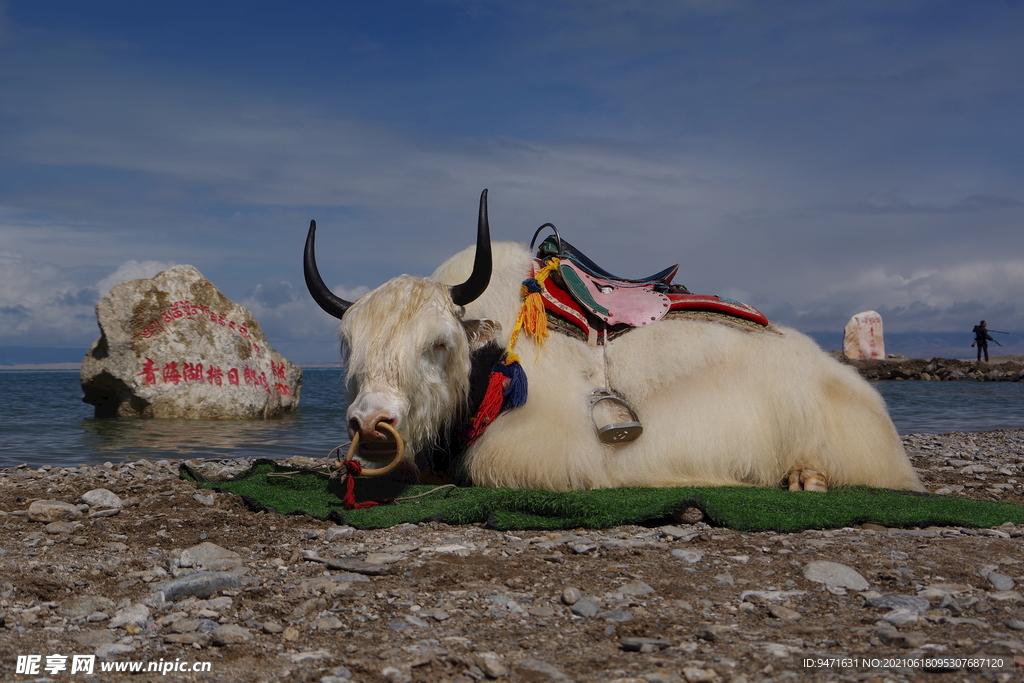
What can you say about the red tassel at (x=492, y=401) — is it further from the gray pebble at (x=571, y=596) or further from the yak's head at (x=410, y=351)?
the gray pebble at (x=571, y=596)

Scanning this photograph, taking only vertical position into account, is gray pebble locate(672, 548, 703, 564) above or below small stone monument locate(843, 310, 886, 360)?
below

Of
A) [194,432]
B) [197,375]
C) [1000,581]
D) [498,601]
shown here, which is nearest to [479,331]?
[498,601]

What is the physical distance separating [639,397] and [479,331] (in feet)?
3.52

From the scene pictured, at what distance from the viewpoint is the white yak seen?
4.14 m

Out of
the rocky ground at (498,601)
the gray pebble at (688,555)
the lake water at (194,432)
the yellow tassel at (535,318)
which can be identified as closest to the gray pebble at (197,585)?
the rocky ground at (498,601)

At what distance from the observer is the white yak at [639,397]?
4.14 m

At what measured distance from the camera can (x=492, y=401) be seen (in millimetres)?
4391

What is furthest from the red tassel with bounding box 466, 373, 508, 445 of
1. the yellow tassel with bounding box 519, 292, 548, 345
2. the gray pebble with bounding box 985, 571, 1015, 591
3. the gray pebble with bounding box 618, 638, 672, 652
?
the gray pebble with bounding box 985, 571, 1015, 591

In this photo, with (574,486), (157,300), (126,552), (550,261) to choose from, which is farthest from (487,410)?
(157,300)

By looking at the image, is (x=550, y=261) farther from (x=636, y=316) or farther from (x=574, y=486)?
(x=574, y=486)

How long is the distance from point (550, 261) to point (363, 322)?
1500mm

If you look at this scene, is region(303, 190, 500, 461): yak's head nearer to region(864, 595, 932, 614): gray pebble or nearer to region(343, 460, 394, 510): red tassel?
region(343, 460, 394, 510): red tassel

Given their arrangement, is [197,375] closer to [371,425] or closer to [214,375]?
[214,375]

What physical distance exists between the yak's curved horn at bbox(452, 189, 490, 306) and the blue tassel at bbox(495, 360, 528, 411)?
45 centimetres
